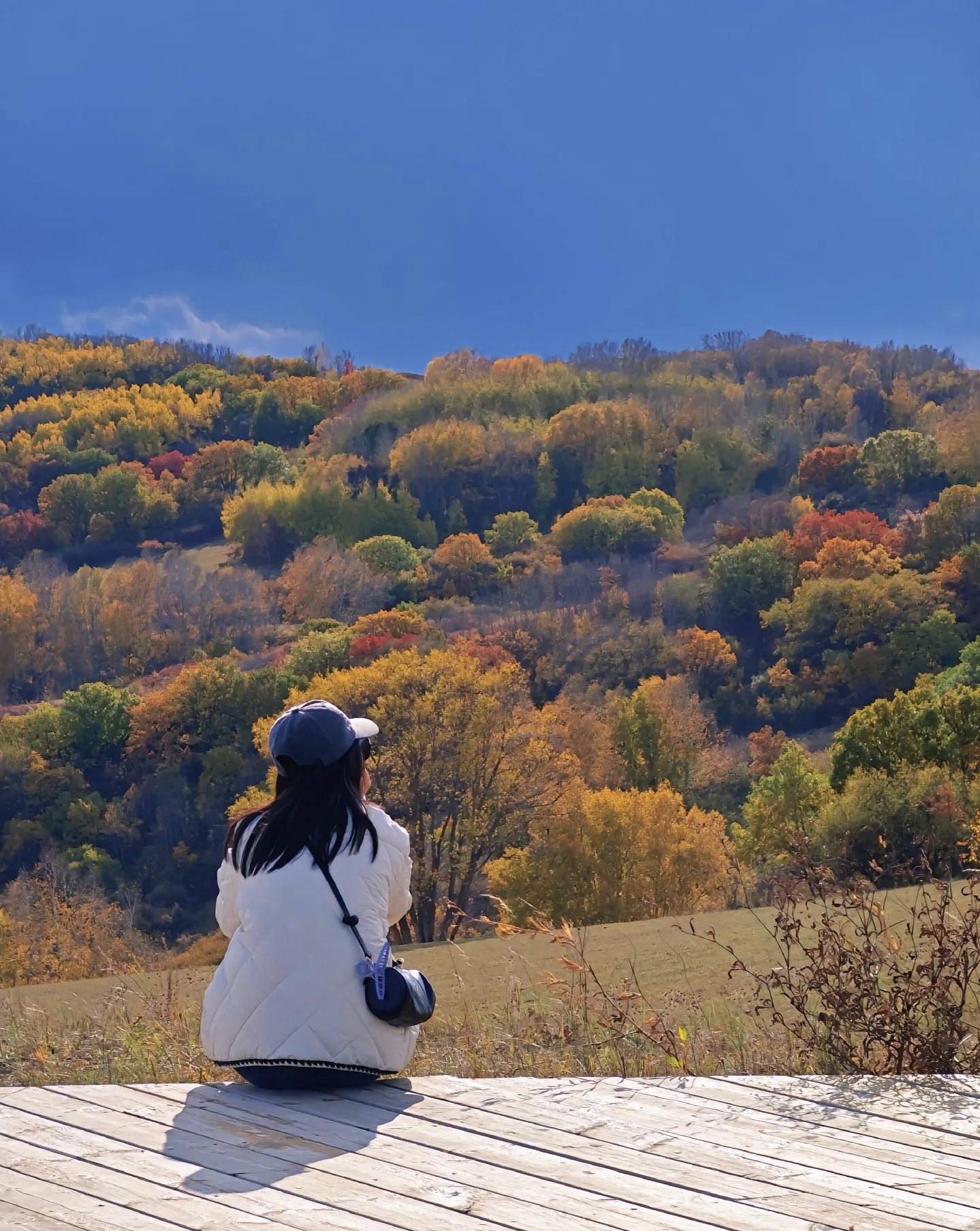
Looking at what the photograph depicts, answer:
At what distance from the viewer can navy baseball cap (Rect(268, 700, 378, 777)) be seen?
3.84 metres

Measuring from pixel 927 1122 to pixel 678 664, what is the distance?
223 feet

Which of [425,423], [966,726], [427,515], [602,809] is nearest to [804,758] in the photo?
[602,809]

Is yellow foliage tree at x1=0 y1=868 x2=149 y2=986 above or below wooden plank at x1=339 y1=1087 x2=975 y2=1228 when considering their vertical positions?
below

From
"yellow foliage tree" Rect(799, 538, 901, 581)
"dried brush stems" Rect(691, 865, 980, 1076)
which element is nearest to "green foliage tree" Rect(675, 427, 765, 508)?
"yellow foliage tree" Rect(799, 538, 901, 581)

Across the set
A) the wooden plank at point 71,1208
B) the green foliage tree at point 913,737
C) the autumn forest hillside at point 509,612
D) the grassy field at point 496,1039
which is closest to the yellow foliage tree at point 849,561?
the autumn forest hillside at point 509,612

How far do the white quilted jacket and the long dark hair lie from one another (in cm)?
5

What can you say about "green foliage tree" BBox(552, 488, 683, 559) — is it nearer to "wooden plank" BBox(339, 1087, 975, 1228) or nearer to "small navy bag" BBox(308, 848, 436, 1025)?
"small navy bag" BBox(308, 848, 436, 1025)

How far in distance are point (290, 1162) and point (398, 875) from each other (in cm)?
103

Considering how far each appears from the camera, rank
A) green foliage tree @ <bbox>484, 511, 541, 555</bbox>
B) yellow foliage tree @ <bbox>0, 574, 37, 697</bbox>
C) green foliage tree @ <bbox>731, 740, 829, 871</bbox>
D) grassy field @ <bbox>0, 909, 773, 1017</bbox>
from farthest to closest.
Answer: green foliage tree @ <bbox>484, 511, 541, 555</bbox>, yellow foliage tree @ <bbox>0, 574, 37, 697</bbox>, green foliage tree @ <bbox>731, 740, 829, 871</bbox>, grassy field @ <bbox>0, 909, 773, 1017</bbox>

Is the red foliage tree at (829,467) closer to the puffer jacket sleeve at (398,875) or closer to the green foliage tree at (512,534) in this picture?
the green foliage tree at (512,534)

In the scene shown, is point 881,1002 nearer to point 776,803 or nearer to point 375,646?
point 776,803

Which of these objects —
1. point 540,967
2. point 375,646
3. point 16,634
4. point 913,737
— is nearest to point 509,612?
point 375,646

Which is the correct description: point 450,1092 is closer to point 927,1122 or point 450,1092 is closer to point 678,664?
point 927,1122

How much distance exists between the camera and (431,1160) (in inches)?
124
